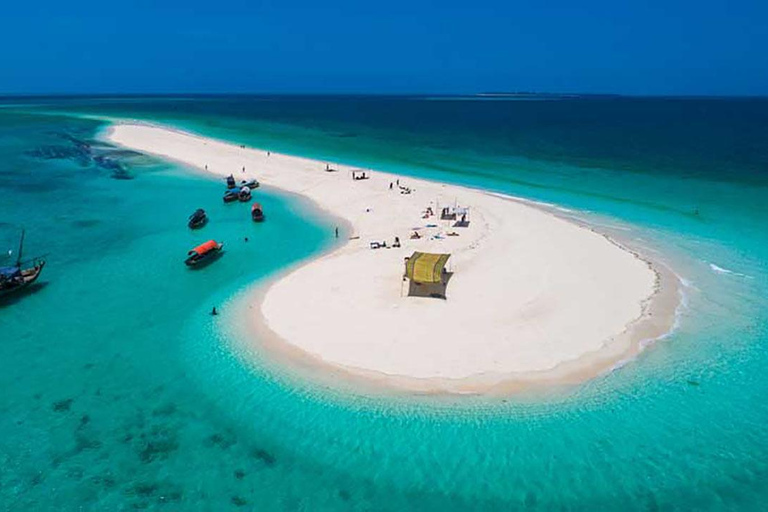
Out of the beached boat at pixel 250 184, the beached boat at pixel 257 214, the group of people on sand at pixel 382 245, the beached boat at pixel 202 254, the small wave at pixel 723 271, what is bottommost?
the beached boat at pixel 202 254

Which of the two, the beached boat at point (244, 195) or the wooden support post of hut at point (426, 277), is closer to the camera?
the wooden support post of hut at point (426, 277)

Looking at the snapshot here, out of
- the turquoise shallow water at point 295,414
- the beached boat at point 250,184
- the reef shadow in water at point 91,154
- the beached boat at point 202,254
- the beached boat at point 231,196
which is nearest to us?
the turquoise shallow water at point 295,414

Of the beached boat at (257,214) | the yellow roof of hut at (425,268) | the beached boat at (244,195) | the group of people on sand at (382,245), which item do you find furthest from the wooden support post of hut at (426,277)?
the beached boat at (244,195)

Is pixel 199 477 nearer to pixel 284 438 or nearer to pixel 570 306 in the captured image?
pixel 284 438

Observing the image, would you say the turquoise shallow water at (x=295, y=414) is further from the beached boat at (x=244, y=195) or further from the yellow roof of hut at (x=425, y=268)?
the beached boat at (x=244, y=195)

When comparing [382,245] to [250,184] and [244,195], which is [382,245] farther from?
[250,184]

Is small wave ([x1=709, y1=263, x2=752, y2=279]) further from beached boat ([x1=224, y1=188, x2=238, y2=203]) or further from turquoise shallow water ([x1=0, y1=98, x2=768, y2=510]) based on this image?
beached boat ([x1=224, y1=188, x2=238, y2=203])

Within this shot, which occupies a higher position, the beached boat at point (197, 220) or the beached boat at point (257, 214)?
the beached boat at point (257, 214)

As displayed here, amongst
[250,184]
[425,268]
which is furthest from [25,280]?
[250,184]
